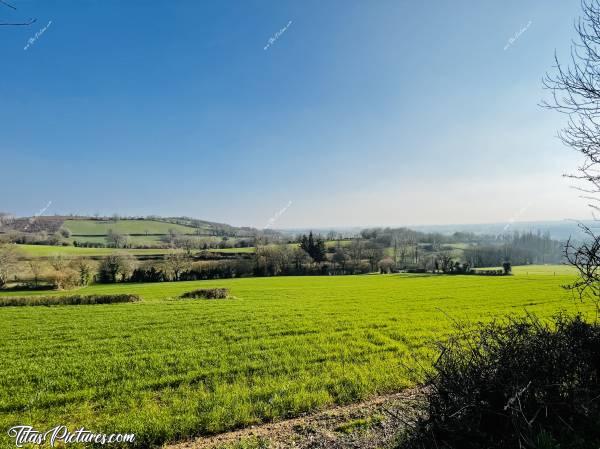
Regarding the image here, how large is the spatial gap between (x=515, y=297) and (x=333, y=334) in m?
26.9

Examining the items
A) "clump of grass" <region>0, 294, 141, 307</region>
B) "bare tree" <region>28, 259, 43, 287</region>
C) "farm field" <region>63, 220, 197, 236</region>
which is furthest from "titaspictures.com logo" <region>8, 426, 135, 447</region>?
"farm field" <region>63, 220, 197, 236</region>

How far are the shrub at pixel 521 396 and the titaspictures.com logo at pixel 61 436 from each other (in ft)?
20.8

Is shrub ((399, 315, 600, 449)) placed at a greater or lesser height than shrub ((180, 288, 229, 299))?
greater

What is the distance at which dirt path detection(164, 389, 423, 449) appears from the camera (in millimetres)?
6090

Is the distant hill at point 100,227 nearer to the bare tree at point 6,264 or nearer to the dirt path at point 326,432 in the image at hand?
the bare tree at point 6,264

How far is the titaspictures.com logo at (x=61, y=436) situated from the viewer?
6727 mm

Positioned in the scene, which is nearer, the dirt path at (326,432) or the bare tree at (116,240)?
the dirt path at (326,432)

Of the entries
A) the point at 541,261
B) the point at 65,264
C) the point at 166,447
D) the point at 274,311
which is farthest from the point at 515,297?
the point at 541,261

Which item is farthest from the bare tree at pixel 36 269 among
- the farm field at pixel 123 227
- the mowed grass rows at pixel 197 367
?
the farm field at pixel 123 227

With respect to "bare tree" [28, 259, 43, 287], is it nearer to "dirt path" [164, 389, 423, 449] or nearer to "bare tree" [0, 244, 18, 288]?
"bare tree" [0, 244, 18, 288]

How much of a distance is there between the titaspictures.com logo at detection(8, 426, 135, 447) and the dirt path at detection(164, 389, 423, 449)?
4.14ft

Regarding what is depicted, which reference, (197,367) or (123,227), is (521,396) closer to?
(197,367)

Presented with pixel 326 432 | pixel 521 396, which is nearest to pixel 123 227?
pixel 326 432

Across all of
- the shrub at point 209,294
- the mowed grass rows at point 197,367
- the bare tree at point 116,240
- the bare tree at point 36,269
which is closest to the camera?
the mowed grass rows at point 197,367
